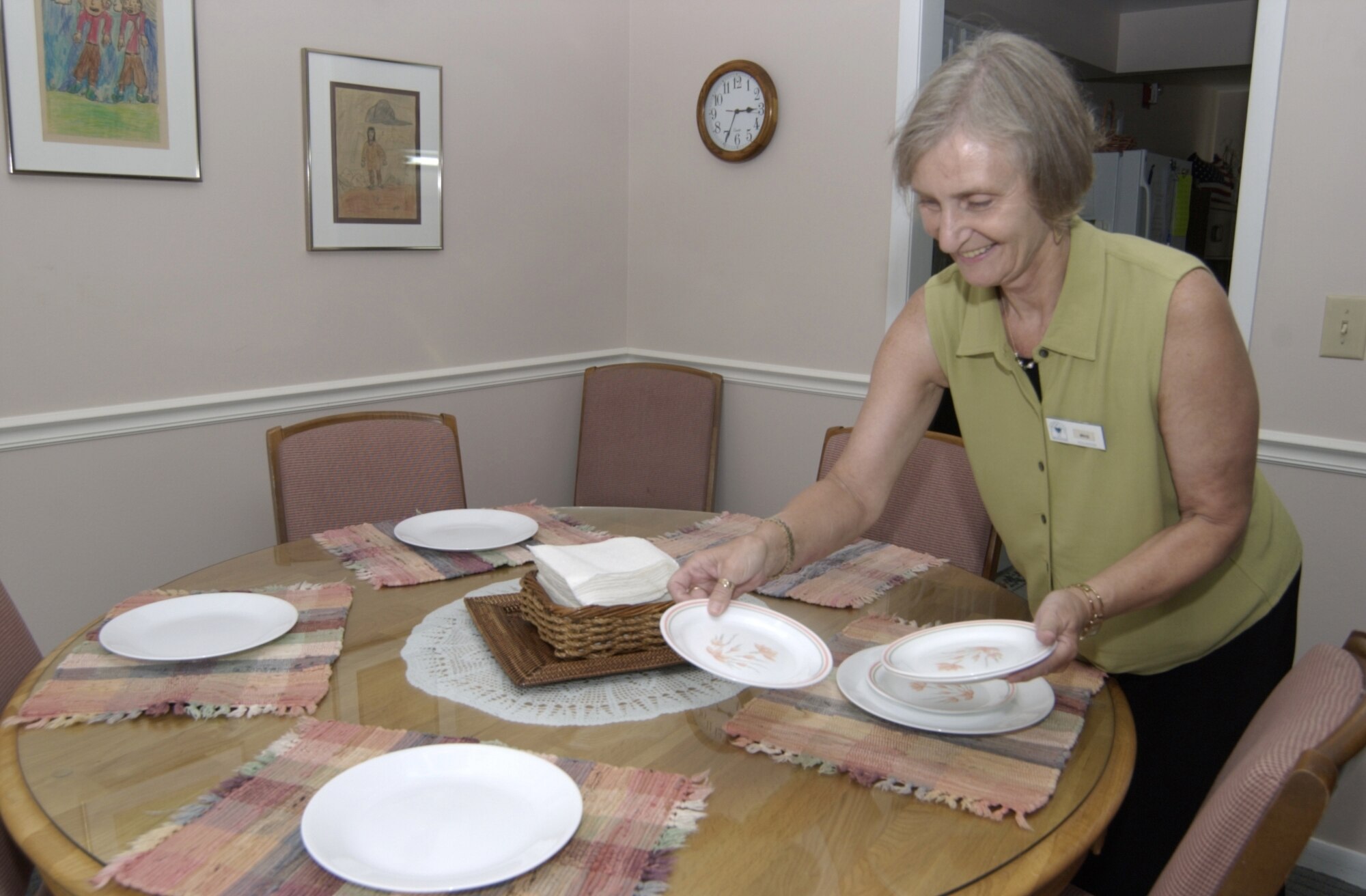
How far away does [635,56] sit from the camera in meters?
3.50

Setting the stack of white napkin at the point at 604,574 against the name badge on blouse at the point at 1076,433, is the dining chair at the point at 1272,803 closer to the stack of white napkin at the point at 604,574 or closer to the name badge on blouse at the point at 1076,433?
the name badge on blouse at the point at 1076,433

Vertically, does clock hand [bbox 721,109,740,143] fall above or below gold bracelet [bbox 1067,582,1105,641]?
above

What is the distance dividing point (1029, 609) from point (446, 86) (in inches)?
89.1

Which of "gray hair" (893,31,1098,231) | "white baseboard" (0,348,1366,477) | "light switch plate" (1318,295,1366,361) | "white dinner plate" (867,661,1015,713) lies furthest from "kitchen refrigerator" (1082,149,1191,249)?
"white dinner plate" (867,661,1015,713)

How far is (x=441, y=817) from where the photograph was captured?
3.24 feet

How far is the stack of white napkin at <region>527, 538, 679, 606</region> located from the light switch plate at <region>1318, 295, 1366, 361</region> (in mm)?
1655

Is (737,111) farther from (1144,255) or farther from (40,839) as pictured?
(40,839)

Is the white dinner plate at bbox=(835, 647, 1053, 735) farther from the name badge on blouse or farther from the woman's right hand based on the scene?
the name badge on blouse

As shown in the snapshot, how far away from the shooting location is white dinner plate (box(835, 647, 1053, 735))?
120 centimetres

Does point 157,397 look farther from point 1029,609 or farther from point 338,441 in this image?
point 1029,609

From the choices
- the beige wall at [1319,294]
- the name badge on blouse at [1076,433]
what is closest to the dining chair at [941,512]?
the name badge on blouse at [1076,433]

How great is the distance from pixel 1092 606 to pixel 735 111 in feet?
7.89

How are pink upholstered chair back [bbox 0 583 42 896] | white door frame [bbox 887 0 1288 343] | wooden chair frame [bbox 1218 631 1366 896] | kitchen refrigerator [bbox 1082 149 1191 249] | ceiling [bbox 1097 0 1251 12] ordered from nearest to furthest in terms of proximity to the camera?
wooden chair frame [bbox 1218 631 1366 896]
pink upholstered chair back [bbox 0 583 42 896]
white door frame [bbox 887 0 1288 343]
kitchen refrigerator [bbox 1082 149 1191 249]
ceiling [bbox 1097 0 1251 12]

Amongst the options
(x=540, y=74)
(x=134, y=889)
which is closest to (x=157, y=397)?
(x=540, y=74)
